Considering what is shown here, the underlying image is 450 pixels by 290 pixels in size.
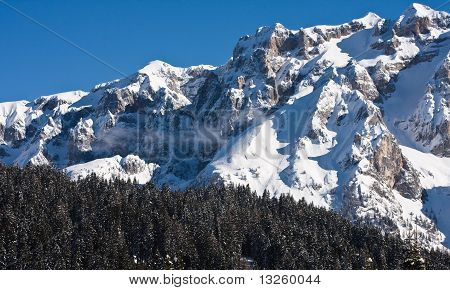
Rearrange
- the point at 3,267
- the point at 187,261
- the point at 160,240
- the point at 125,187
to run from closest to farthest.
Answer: the point at 3,267 < the point at 187,261 < the point at 160,240 < the point at 125,187

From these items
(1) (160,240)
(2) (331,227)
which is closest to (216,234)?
(1) (160,240)

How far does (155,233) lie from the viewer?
15112 centimetres

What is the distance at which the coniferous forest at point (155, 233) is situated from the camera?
5148 inches

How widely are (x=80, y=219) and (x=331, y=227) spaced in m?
67.1

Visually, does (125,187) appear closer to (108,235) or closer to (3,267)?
(108,235)

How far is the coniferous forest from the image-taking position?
131 m

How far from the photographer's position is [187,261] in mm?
135250

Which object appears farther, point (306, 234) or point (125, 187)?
point (125, 187)
